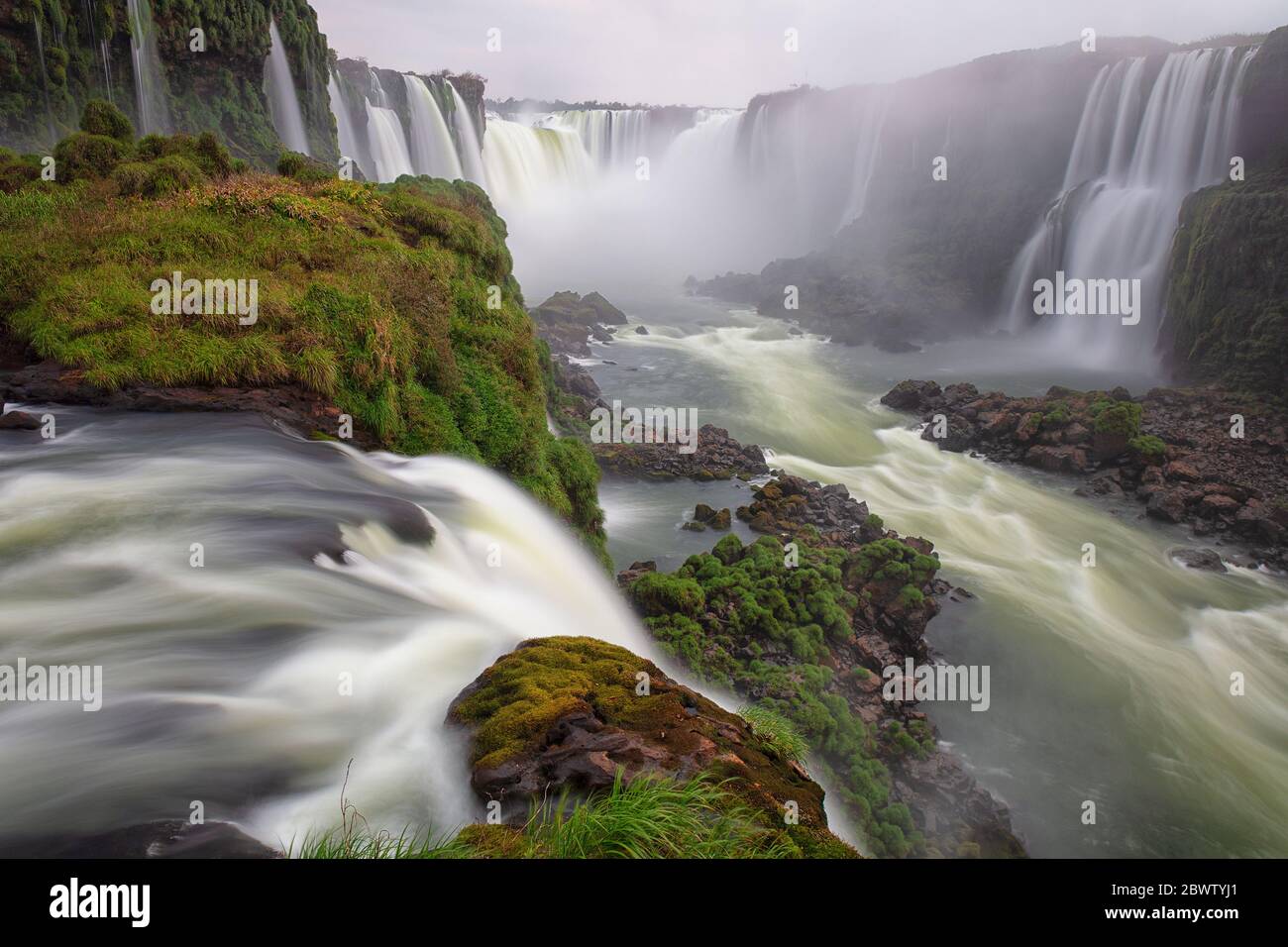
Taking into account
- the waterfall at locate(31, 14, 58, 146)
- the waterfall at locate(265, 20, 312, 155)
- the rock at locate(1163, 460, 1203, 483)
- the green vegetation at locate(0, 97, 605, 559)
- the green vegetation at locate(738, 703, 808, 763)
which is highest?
the waterfall at locate(265, 20, 312, 155)

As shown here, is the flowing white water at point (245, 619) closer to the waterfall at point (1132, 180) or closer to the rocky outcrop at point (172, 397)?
the rocky outcrop at point (172, 397)

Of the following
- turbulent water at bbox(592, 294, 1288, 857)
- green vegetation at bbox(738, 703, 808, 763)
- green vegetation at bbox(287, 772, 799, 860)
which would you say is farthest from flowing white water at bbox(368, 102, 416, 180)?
green vegetation at bbox(287, 772, 799, 860)

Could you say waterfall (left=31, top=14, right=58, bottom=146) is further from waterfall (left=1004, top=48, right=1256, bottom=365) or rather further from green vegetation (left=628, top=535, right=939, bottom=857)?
waterfall (left=1004, top=48, right=1256, bottom=365)

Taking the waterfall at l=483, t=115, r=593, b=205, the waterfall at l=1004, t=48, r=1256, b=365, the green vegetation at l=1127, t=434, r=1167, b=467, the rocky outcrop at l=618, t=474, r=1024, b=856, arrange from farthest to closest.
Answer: the waterfall at l=483, t=115, r=593, b=205 → the waterfall at l=1004, t=48, r=1256, b=365 → the green vegetation at l=1127, t=434, r=1167, b=467 → the rocky outcrop at l=618, t=474, r=1024, b=856

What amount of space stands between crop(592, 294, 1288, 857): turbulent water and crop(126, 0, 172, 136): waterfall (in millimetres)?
21750

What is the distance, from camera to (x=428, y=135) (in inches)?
1889

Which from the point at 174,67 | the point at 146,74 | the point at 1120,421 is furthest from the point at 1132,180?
the point at 146,74

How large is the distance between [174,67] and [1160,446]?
38752 mm

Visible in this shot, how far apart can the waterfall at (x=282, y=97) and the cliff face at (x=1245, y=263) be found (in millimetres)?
38359

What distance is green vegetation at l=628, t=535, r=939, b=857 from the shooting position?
860 cm

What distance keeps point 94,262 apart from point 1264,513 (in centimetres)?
2417

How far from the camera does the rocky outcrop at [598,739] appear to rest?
3.95 metres

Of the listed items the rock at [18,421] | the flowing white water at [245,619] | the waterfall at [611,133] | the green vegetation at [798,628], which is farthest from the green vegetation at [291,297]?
the waterfall at [611,133]

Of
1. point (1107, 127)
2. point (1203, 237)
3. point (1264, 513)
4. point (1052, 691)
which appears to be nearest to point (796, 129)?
point (1107, 127)
